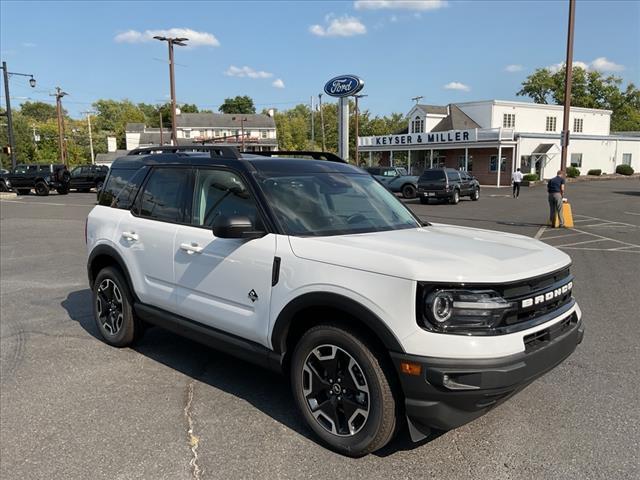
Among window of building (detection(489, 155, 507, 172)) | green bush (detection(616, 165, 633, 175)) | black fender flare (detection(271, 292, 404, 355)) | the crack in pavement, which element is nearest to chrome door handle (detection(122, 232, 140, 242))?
the crack in pavement

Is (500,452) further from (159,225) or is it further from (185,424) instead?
(159,225)

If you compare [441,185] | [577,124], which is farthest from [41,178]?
[577,124]

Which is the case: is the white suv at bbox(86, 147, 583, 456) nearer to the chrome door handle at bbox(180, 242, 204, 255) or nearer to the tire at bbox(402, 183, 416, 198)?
the chrome door handle at bbox(180, 242, 204, 255)

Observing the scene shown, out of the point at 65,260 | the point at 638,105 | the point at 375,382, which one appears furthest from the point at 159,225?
the point at 638,105

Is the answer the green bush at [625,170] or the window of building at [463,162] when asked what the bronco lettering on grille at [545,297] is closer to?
the window of building at [463,162]

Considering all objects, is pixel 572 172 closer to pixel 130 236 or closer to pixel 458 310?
pixel 130 236

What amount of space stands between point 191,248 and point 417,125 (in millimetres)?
51036

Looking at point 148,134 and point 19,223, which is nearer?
point 19,223

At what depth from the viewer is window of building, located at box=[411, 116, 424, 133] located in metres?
51.8

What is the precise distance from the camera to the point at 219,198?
4.04 meters

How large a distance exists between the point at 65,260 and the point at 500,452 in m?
9.11

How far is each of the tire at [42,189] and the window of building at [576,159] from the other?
141 ft

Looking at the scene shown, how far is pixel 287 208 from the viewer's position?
370cm

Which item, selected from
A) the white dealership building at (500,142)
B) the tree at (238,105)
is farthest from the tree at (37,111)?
the white dealership building at (500,142)
